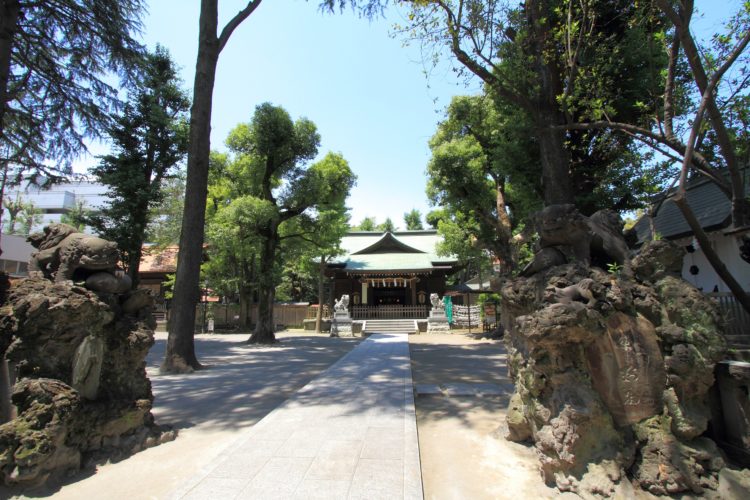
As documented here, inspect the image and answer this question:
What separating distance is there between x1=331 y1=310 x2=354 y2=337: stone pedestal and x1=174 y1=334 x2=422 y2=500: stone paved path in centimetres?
1297

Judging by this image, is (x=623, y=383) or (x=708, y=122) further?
(x=708, y=122)

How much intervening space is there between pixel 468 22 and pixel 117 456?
832 centimetres

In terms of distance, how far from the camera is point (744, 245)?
675cm

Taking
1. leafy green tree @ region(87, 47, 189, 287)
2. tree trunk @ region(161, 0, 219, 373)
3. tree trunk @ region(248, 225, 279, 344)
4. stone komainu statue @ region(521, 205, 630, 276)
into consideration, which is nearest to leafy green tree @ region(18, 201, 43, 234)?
leafy green tree @ region(87, 47, 189, 287)

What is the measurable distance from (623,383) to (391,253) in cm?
2244

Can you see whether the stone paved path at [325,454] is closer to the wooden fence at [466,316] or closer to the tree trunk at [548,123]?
the tree trunk at [548,123]

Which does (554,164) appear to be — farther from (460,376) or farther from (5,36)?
(5,36)

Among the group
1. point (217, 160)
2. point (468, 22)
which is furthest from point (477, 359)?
point (217, 160)

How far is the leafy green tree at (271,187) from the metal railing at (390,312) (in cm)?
786

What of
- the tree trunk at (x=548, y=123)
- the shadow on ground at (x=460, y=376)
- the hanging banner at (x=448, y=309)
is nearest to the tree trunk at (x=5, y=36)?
the shadow on ground at (x=460, y=376)

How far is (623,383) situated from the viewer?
3.06m

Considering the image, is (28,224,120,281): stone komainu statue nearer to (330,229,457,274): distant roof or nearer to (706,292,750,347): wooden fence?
(706,292,750,347): wooden fence

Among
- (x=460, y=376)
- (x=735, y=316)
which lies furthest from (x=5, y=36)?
(x=735, y=316)

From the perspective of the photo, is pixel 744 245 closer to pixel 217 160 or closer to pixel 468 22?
pixel 468 22
